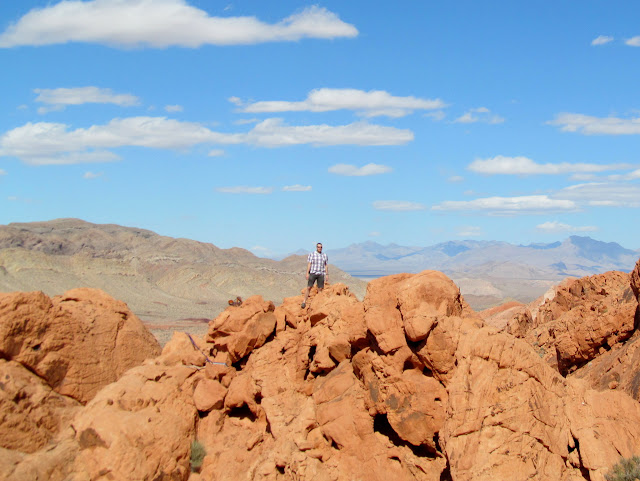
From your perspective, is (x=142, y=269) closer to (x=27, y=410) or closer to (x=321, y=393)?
Answer: (x=27, y=410)

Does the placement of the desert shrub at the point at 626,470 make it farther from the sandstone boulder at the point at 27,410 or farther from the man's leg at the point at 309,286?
the sandstone boulder at the point at 27,410

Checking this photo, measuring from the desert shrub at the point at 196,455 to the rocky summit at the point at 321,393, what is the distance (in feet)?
0.08

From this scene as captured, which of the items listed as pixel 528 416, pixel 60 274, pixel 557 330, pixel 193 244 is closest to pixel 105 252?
pixel 193 244

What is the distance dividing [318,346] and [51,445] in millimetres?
4863

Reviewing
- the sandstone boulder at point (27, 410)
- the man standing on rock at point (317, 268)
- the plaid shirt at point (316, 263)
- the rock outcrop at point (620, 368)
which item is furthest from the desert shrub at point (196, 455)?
the rock outcrop at point (620, 368)

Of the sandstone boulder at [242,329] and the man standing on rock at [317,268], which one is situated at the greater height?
the man standing on rock at [317,268]

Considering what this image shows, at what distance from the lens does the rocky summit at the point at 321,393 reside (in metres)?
8.90

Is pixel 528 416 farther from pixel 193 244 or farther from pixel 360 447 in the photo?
pixel 193 244

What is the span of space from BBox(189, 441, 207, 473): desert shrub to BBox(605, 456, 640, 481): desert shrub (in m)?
6.62

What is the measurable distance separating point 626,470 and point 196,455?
6.91m

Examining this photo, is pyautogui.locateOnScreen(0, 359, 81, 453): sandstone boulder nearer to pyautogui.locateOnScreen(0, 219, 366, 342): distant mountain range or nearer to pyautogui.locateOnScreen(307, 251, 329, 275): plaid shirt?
pyautogui.locateOnScreen(307, 251, 329, 275): plaid shirt

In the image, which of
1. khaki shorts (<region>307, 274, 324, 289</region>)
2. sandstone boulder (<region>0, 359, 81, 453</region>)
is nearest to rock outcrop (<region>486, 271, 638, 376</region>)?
khaki shorts (<region>307, 274, 324, 289</region>)

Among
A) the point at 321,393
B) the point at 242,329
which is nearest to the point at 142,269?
the point at 242,329

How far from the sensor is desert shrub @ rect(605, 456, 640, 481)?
25.7 ft
